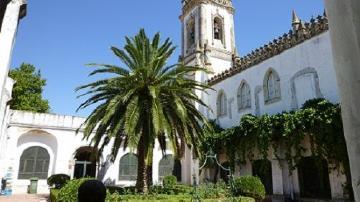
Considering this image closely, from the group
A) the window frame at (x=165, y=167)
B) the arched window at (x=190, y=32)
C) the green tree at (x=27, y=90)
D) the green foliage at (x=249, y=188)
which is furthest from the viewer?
the green tree at (x=27, y=90)

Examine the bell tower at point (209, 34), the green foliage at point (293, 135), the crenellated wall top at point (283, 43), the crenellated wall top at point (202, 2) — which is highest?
the crenellated wall top at point (202, 2)

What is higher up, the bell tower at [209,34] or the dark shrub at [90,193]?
the bell tower at [209,34]

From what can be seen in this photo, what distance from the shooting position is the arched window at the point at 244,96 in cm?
2198

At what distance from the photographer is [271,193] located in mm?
18391

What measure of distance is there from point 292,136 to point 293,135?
10 centimetres

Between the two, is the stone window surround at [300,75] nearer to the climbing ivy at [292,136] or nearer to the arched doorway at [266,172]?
the climbing ivy at [292,136]

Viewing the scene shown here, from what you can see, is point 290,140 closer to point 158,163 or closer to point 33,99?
point 158,163

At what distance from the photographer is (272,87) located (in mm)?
20203

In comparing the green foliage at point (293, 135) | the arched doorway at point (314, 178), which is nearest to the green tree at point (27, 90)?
the green foliage at point (293, 135)

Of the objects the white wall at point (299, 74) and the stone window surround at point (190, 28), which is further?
the stone window surround at point (190, 28)

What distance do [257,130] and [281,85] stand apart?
3.64 metres

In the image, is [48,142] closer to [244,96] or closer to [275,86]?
[244,96]

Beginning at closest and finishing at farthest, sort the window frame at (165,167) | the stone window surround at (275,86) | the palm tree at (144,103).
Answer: the palm tree at (144,103) → the stone window surround at (275,86) → the window frame at (165,167)

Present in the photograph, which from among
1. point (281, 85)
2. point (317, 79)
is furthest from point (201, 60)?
point (317, 79)
